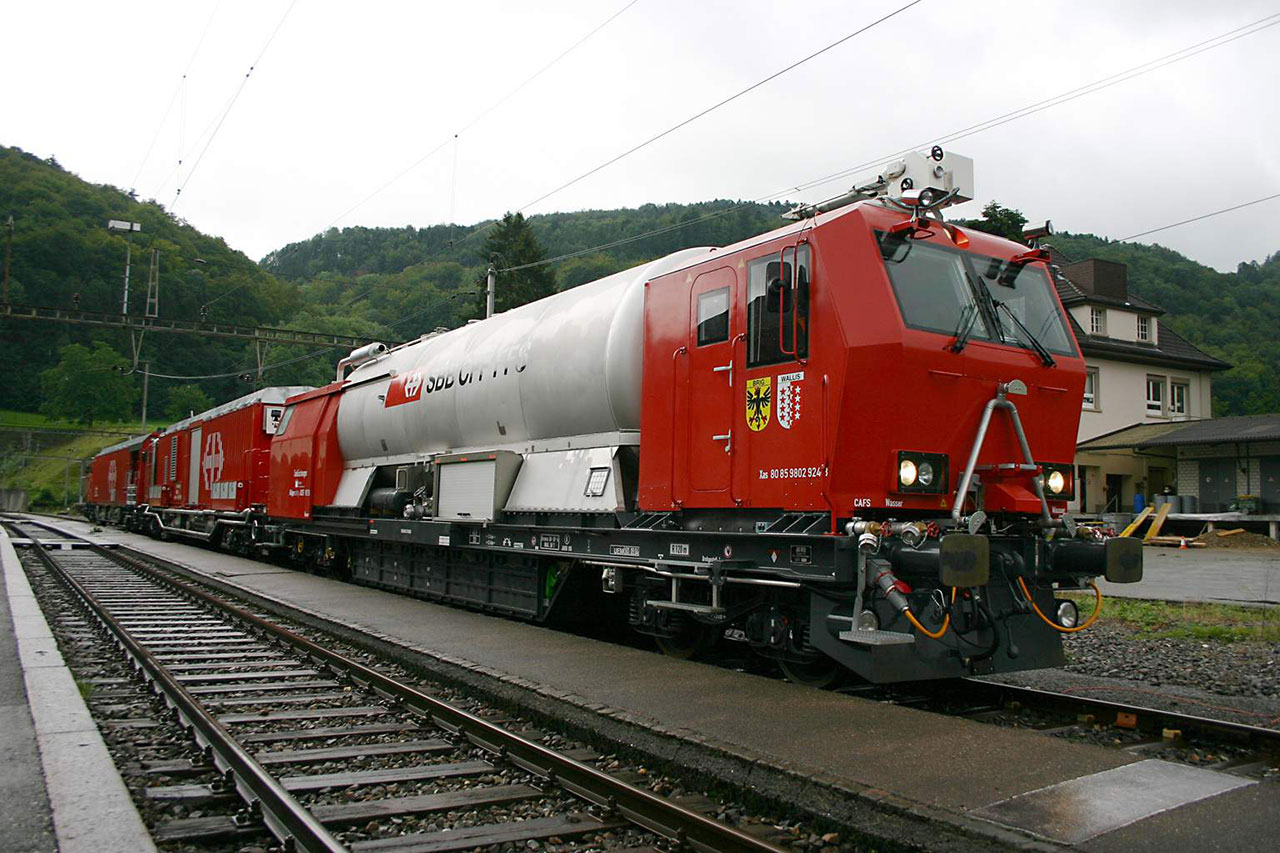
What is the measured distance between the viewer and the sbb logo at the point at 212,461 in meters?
22.5

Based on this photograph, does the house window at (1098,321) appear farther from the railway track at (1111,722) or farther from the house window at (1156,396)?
the railway track at (1111,722)

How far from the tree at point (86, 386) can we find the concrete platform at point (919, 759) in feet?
236

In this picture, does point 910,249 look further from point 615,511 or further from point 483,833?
point 483,833

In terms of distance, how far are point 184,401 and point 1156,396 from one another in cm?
5954

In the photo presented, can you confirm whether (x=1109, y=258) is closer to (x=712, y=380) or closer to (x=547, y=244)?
(x=547, y=244)

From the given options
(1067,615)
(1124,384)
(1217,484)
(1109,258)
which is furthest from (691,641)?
(1109,258)

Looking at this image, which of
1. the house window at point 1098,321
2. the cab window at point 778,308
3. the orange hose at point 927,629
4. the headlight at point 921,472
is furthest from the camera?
the house window at point 1098,321

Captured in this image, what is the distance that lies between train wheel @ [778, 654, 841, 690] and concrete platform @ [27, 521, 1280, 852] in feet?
1.43

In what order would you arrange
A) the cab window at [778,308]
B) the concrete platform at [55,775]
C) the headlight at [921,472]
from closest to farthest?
the concrete platform at [55,775] → the headlight at [921,472] → the cab window at [778,308]

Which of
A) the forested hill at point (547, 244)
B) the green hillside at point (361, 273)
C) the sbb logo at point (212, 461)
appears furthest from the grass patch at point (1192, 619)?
the forested hill at point (547, 244)

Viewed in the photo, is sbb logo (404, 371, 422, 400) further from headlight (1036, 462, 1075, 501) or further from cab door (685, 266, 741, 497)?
headlight (1036, 462, 1075, 501)

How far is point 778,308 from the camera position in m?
6.86

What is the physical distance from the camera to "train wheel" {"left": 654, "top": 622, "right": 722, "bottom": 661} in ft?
26.9

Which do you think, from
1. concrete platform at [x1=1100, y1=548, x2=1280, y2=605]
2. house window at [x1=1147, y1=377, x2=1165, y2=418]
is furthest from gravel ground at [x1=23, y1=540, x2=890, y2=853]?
house window at [x1=1147, y1=377, x2=1165, y2=418]
